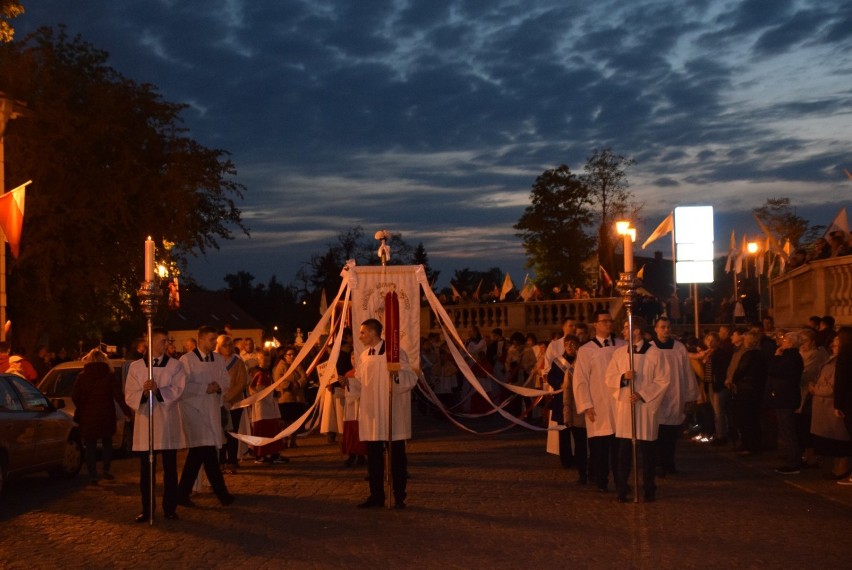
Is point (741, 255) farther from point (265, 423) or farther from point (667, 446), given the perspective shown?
point (667, 446)

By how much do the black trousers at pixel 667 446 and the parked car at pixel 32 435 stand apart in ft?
26.3

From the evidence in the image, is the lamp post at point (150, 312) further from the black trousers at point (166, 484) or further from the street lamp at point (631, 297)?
the street lamp at point (631, 297)

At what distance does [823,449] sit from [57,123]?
21468 millimetres

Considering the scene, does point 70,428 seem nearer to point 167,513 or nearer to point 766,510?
point 167,513

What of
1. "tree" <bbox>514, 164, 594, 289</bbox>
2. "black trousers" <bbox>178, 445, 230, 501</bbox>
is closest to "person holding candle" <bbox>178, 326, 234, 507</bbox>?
"black trousers" <bbox>178, 445, 230, 501</bbox>

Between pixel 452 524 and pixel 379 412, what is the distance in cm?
174

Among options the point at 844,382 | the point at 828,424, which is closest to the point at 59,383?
the point at 828,424

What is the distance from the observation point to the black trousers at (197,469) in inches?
480

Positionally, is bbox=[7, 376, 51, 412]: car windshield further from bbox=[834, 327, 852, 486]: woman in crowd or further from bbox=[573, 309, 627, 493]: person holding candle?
bbox=[834, 327, 852, 486]: woman in crowd

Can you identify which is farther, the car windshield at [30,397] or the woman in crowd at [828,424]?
the car windshield at [30,397]

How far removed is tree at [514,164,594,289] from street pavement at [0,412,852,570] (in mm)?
43961

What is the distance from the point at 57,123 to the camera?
2867 cm

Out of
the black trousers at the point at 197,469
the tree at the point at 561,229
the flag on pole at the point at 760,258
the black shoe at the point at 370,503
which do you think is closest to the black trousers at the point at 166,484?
the black trousers at the point at 197,469

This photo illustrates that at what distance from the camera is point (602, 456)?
1294 cm
